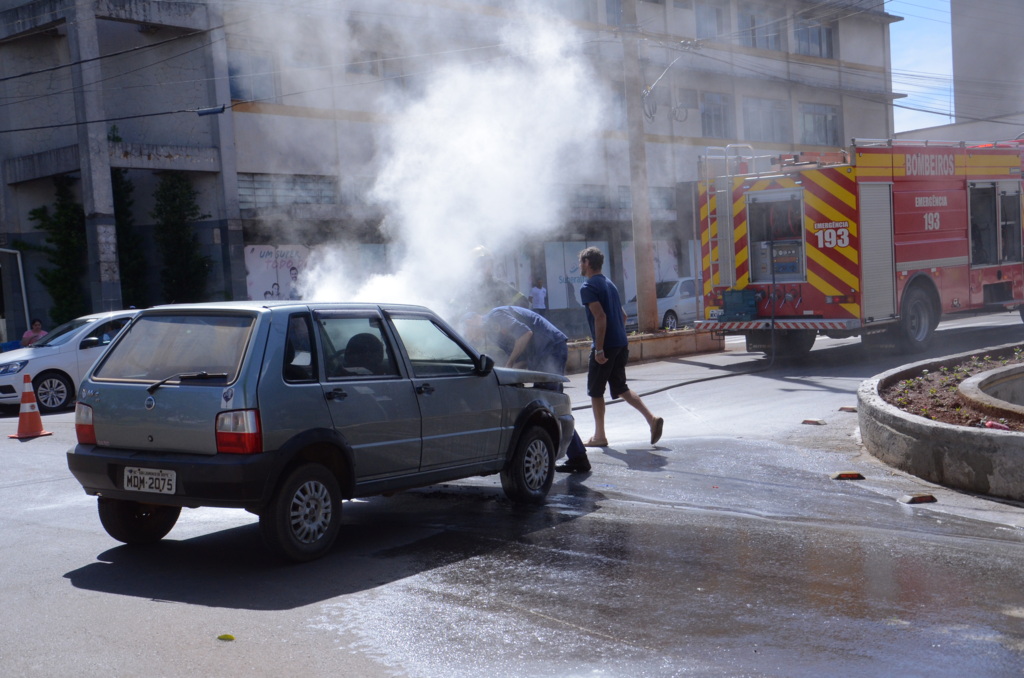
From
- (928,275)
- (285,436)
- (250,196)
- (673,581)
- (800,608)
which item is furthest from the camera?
(250,196)

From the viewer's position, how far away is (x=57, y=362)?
1466 cm

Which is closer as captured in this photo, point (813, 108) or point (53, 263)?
point (53, 263)

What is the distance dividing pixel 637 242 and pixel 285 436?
13390mm

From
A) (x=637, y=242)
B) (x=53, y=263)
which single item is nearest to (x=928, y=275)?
(x=637, y=242)

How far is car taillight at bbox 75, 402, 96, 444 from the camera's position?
577 cm

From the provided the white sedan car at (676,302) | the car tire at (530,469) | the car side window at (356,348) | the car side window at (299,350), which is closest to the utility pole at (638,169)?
the white sedan car at (676,302)

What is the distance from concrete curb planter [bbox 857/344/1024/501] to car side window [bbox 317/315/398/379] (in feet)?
12.5

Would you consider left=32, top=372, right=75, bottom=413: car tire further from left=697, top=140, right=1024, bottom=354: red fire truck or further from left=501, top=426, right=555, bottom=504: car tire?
left=501, top=426, right=555, bottom=504: car tire

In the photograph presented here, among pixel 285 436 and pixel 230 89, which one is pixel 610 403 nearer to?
pixel 285 436

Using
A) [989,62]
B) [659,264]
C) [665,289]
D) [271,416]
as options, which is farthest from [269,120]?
[989,62]

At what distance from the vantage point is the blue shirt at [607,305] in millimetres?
8859

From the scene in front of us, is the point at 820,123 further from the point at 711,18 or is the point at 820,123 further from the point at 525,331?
the point at 525,331

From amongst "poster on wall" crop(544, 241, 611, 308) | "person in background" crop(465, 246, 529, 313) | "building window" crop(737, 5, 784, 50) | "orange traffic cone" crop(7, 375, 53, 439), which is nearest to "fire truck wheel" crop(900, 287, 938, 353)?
"person in background" crop(465, 246, 529, 313)

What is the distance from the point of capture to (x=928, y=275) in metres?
15.9
